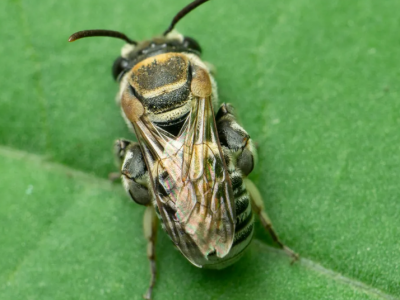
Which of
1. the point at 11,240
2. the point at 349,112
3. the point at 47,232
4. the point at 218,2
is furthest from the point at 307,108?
the point at 11,240

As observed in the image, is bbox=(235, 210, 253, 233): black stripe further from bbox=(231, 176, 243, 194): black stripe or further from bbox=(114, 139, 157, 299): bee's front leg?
bbox=(114, 139, 157, 299): bee's front leg

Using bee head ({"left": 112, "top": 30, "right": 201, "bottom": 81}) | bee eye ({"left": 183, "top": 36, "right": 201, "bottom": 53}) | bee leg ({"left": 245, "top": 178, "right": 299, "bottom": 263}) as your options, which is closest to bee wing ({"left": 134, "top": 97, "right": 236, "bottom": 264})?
bee leg ({"left": 245, "top": 178, "right": 299, "bottom": 263})

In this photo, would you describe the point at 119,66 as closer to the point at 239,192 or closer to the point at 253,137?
the point at 253,137

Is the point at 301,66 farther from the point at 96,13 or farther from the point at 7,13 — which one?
the point at 7,13

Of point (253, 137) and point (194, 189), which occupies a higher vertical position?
point (194, 189)

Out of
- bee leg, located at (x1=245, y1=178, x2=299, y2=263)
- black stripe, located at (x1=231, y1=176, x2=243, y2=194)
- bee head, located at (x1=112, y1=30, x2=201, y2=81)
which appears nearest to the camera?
black stripe, located at (x1=231, y1=176, x2=243, y2=194)

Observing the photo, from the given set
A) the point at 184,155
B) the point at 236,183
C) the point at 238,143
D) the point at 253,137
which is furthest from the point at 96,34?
the point at 236,183
